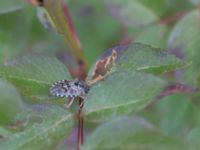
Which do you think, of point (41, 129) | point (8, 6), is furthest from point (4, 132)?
point (8, 6)

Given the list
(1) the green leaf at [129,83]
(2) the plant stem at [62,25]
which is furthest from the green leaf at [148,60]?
(2) the plant stem at [62,25]

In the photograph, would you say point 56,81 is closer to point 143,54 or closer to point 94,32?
point 143,54

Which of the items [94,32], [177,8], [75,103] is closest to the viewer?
[75,103]

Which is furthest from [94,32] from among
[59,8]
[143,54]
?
[143,54]

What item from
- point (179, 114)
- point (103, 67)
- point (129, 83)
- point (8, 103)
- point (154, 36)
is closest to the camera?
point (129, 83)

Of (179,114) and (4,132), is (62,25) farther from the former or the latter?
(179,114)

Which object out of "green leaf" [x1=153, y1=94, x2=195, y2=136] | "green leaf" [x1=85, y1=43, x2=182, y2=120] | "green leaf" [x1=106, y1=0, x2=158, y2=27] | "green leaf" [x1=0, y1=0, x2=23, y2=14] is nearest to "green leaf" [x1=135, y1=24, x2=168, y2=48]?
"green leaf" [x1=106, y1=0, x2=158, y2=27]
